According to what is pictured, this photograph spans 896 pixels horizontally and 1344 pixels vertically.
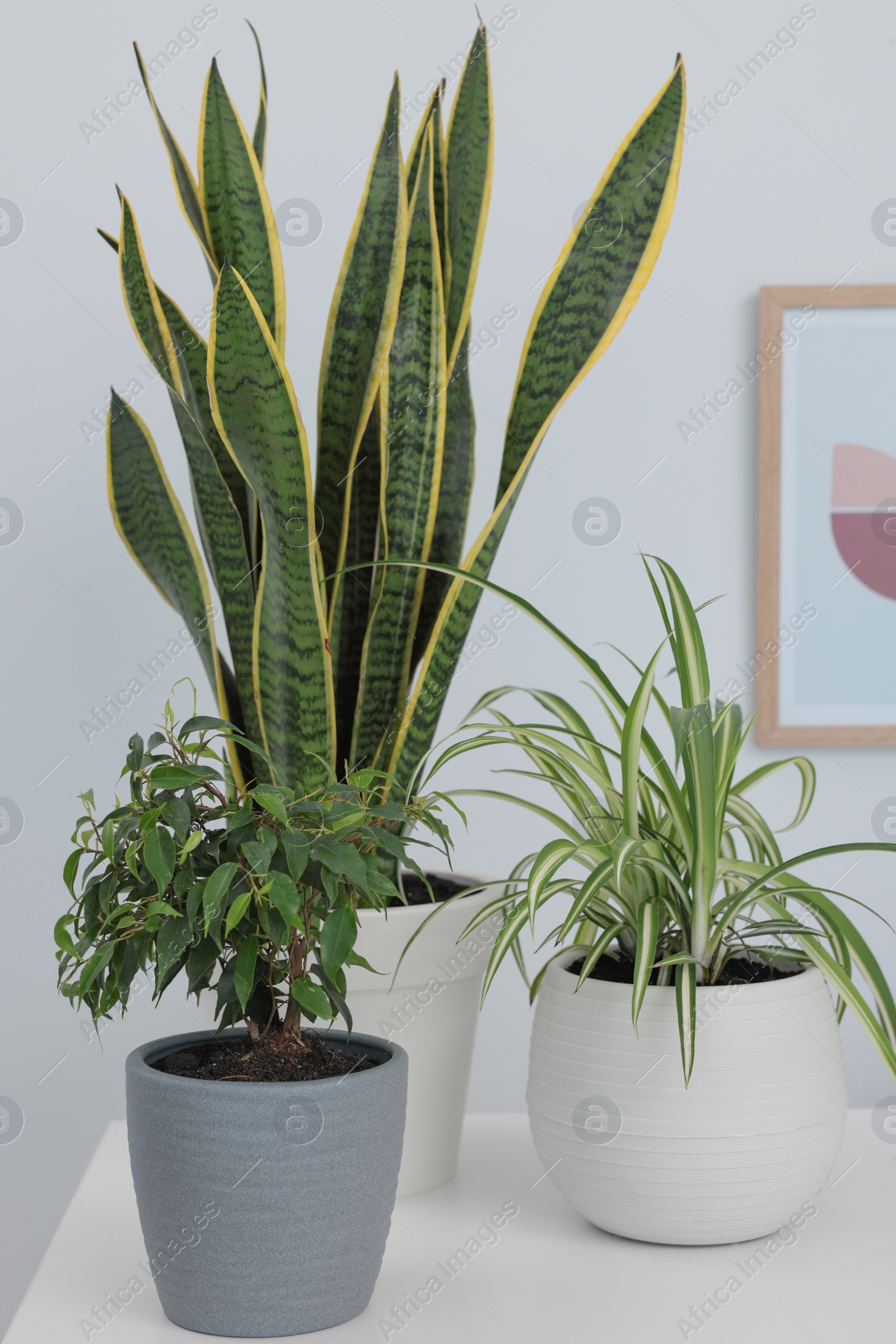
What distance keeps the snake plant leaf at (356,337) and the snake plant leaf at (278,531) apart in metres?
0.08

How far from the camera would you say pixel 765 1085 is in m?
0.64

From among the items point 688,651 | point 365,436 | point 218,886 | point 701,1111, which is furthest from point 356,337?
point 701,1111

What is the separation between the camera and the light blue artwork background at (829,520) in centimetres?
126

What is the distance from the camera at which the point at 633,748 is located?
26.6 inches

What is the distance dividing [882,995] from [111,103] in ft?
3.92

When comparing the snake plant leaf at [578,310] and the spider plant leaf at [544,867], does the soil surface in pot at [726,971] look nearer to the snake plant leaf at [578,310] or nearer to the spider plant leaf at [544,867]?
the spider plant leaf at [544,867]

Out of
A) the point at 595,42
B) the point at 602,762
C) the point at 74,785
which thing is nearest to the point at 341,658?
the point at 602,762

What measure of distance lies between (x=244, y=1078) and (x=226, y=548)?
0.37 metres

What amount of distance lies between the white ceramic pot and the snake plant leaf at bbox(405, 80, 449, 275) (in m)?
0.46

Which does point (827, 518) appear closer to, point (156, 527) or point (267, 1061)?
point (156, 527)

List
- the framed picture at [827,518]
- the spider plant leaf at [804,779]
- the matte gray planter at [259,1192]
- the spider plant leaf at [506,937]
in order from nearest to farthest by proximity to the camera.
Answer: the matte gray planter at [259,1192], the spider plant leaf at [506,937], the spider plant leaf at [804,779], the framed picture at [827,518]

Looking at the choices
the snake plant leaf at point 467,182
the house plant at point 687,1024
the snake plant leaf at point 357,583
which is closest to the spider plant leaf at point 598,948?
the house plant at point 687,1024

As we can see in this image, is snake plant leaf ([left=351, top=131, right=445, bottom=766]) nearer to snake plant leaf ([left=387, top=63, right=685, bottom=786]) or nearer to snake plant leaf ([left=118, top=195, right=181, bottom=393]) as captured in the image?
snake plant leaf ([left=387, top=63, right=685, bottom=786])

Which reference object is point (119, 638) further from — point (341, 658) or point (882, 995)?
point (882, 995)
